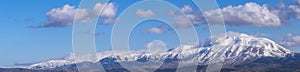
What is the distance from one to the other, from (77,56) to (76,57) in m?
0.11

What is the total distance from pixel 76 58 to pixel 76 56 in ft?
0.47

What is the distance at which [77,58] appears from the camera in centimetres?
3694

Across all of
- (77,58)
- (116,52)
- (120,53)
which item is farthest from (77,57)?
(120,53)

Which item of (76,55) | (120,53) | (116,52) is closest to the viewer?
(76,55)

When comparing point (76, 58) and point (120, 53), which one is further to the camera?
point (120, 53)

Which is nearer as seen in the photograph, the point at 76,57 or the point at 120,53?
the point at 76,57

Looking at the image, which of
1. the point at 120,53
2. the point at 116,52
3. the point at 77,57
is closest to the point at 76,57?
the point at 77,57

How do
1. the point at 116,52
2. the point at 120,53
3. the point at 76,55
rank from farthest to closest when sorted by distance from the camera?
1. the point at 120,53
2. the point at 116,52
3. the point at 76,55

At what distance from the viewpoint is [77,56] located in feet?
121

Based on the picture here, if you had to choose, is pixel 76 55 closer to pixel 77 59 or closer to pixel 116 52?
pixel 77 59

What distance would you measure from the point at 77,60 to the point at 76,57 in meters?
0.27

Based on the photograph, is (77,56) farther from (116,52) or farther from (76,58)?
(116,52)

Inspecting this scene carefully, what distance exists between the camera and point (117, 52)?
140ft

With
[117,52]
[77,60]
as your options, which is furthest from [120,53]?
[77,60]
